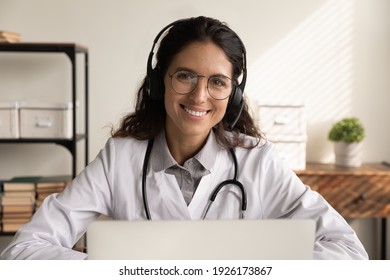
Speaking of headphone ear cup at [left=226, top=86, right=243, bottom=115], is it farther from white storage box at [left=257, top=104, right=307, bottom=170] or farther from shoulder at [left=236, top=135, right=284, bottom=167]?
white storage box at [left=257, top=104, right=307, bottom=170]

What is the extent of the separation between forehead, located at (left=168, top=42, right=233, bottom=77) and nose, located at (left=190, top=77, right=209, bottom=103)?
0.02m

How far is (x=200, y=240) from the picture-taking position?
924mm

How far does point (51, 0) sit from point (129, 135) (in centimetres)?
181

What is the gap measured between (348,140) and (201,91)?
1.89 metres

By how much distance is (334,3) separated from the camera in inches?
131

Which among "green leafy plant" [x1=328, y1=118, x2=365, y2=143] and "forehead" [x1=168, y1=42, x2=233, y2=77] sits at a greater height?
"forehead" [x1=168, y1=42, x2=233, y2=77]

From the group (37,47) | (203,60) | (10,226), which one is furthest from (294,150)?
(203,60)

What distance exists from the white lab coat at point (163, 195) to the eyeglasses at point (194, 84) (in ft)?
0.72

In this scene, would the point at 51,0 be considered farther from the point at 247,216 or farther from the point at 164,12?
the point at 247,216

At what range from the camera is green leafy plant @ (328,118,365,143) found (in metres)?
3.19

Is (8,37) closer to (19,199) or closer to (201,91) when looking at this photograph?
(19,199)

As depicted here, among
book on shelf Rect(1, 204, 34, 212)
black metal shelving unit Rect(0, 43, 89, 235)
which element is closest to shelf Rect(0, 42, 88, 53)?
black metal shelving unit Rect(0, 43, 89, 235)

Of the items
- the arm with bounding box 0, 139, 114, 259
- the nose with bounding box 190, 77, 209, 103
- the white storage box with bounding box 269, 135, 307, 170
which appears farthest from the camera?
the white storage box with bounding box 269, 135, 307, 170

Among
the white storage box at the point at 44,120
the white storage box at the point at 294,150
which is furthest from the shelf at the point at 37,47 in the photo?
the white storage box at the point at 294,150
